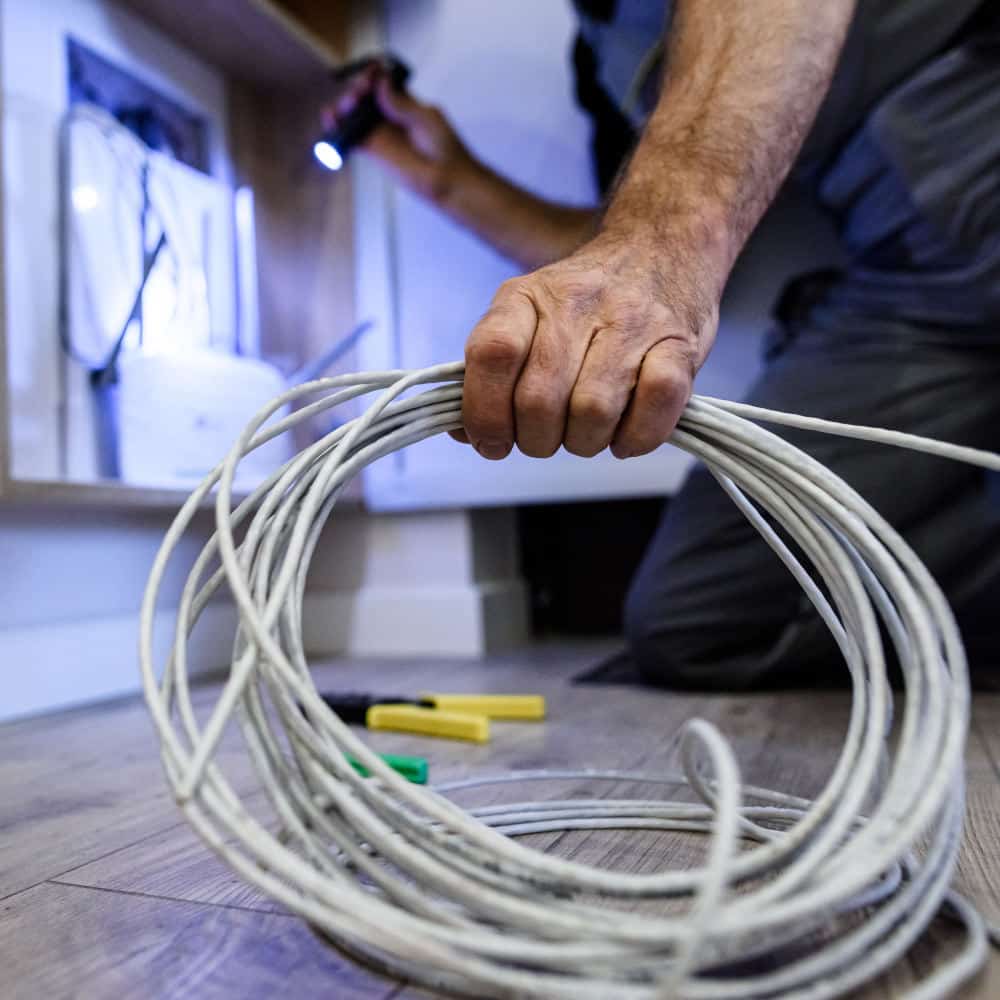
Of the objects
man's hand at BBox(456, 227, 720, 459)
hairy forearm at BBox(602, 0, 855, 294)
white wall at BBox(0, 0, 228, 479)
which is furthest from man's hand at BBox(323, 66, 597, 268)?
man's hand at BBox(456, 227, 720, 459)

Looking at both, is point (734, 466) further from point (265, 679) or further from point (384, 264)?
point (384, 264)

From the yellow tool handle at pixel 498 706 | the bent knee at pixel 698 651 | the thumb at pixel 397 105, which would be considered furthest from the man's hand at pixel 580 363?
the thumb at pixel 397 105

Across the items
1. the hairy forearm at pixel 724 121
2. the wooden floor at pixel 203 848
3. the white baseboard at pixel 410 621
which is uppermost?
the hairy forearm at pixel 724 121

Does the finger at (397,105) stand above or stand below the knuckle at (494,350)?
above

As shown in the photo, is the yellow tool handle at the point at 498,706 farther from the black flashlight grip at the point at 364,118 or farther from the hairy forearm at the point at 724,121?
the black flashlight grip at the point at 364,118

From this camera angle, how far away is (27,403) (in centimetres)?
115

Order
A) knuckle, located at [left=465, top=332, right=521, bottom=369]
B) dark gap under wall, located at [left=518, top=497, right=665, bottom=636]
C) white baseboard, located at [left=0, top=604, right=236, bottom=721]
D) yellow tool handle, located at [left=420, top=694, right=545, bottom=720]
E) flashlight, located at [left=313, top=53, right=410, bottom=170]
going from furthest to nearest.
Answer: dark gap under wall, located at [left=518, top=497, right=665, bottom=636], flashlight, located at [left=313, top=53, right=410, bottom=170], white baseboard, located at [left=0, top=604, right=236, bottom=721], yellow tool handle, located at [left=420, top=694, right=545, bottom=720], knuckle, located at [left=465, top=332, right=521, bottom=369]

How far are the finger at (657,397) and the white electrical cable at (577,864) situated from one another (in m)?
0.01

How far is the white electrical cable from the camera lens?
12.0 inches

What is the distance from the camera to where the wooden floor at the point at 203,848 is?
393mm

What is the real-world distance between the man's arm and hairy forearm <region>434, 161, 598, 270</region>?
0.78m

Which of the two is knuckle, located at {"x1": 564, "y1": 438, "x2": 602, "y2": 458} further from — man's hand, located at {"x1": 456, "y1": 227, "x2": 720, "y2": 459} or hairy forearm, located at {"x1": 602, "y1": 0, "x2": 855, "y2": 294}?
hairy forearm, located at {"x1": 602, "y1": 0, "x2": 855, "y2": 294}

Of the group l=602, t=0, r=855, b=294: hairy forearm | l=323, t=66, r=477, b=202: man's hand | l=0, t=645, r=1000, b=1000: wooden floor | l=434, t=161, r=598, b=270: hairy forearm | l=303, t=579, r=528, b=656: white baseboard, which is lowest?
l=0, t=645, r=1000, b=1000: wooden floor

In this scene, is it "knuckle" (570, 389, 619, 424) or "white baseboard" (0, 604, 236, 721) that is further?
"white baseboard" (0, 604, 236, 721)
